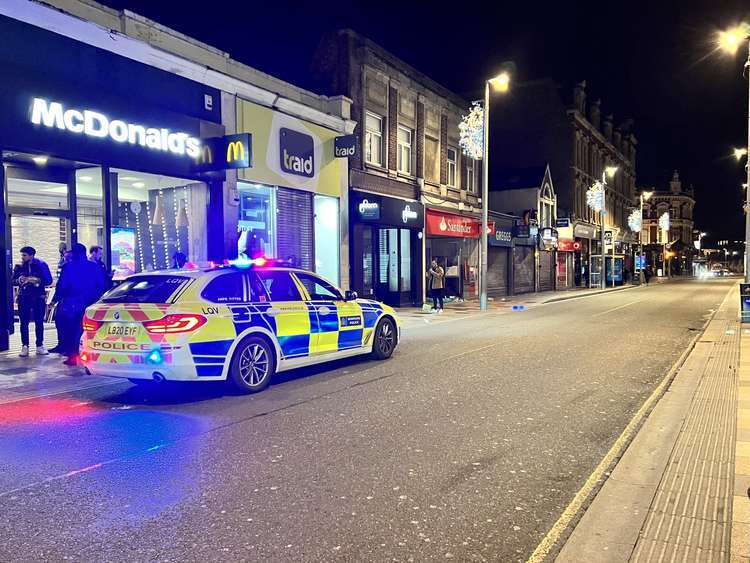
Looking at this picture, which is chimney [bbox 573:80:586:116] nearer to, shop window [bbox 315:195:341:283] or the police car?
shop window [bbox 315:195:341:283]

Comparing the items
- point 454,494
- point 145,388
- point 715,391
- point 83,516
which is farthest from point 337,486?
point 715,391

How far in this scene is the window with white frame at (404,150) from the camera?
22.8 metres

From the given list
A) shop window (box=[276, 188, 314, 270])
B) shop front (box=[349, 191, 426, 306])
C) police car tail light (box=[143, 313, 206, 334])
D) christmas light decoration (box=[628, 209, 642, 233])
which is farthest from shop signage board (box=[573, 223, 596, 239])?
police car tail light (box=[143, 313, 206, 334])

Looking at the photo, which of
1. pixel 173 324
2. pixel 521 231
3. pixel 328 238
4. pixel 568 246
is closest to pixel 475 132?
pixel 328 238

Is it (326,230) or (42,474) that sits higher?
(326,230)

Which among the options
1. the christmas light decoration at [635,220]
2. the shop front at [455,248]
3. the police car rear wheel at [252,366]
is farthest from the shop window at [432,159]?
the christmas light decoration at [635,220]

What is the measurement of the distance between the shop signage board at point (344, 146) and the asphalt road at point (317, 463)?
34.4 ft

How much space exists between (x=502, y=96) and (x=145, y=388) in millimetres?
43593

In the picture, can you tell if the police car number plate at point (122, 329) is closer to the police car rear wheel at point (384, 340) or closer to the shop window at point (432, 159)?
the police car rear wheel at point (384, 340)

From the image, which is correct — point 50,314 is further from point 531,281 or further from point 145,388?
point 531,281

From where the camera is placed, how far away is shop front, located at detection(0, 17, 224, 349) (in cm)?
1070

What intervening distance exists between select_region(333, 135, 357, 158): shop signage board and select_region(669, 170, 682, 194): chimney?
104460mm

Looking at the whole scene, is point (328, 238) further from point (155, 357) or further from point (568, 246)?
point (568, 246)

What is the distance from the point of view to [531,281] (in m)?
35.6
